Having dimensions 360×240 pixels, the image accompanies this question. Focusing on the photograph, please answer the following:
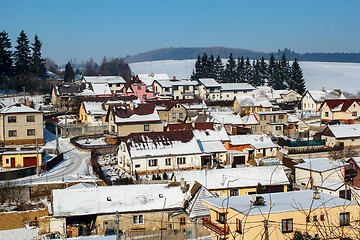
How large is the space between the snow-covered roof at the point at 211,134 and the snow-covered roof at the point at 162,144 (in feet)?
5.92

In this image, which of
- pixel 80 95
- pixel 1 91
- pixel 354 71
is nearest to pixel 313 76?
pixel 354 71

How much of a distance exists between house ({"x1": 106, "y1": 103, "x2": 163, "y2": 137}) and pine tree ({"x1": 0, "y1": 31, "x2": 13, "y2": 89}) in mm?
22898

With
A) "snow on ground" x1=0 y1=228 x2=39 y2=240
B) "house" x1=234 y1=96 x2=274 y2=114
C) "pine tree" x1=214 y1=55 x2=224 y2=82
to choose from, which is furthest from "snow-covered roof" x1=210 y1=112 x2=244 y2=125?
"pine tree" x1=214 y1=55 x2=224 y2=82

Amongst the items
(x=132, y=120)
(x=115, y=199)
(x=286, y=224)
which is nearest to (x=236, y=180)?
(x=115, y=199)

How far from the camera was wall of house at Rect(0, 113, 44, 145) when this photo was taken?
127 feet

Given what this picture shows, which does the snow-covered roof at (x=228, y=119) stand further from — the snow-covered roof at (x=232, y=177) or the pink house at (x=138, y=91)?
the pink house at (x=138, y=91)

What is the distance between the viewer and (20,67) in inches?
2445

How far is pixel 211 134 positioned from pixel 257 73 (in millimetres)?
47600

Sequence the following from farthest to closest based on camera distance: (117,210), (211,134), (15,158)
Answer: (211,134) → (15,158) → (117,210)

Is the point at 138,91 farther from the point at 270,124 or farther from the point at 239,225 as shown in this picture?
the point at 239,225

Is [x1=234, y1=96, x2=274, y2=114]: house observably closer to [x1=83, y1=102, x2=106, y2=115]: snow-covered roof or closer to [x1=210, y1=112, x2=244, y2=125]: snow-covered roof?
[x1=210, y1=112, x2=244, y2=125]: snow-covered roof

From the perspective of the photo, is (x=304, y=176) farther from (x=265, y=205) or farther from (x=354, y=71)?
(x=354, y=71)

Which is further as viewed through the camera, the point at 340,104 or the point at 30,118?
the point at 340,104

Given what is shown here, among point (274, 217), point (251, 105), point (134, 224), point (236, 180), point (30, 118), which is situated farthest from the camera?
point (251, 105)
